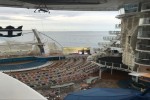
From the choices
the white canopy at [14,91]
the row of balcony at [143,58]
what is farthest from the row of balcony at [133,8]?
the white canopy at [14,91]

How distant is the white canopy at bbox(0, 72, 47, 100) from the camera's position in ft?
7.19

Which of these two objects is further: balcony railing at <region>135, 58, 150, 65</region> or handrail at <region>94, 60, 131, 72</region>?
handrail at <region>94, 60, 131, 72</region>

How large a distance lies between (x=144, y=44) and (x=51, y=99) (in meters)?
6.13

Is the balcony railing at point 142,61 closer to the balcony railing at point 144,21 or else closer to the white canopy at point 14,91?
the balcony railing at point 144,21

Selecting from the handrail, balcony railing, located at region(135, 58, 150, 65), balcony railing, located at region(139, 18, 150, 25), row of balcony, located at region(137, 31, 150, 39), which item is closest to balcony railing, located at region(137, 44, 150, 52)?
row of balcony, located at region(137, 31, 150, 39)

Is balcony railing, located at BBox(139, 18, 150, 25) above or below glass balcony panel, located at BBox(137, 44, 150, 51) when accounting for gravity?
above

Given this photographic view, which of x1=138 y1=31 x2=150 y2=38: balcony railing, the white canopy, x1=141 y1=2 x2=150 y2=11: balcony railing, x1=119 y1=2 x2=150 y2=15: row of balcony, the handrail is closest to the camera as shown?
the white canopy

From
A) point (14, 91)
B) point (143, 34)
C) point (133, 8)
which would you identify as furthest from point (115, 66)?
point (14, 91)

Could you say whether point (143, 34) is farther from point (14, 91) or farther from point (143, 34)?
point (14, 91)

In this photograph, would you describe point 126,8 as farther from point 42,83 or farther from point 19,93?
point 19,93

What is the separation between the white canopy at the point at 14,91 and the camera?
219cm

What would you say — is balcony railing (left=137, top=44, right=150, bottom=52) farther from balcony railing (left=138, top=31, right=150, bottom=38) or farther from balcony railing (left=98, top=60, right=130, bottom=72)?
balcony railing (left=98, top=60, right=130, bottom=72)

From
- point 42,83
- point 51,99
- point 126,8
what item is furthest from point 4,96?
point 126,8

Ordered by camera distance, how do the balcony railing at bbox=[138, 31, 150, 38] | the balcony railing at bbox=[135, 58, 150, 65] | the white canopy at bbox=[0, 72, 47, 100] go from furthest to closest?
the balcony railing at bbox=[138, 31, 150, 38]
the balcony railing at bbox=[135, 58, 150, 65]
the white canopy at bbox=[0, 72, 47, 100]
